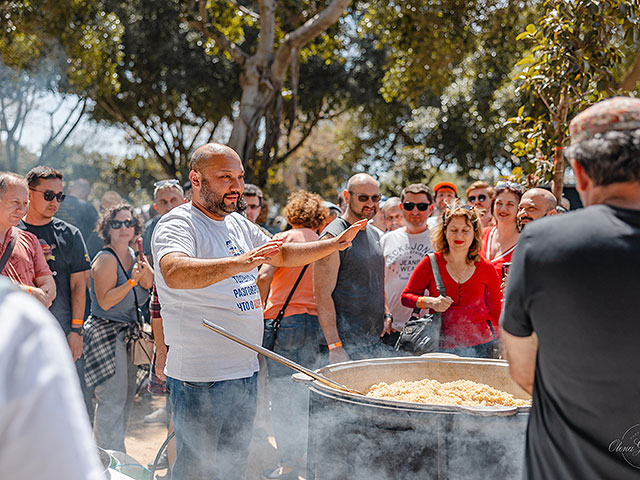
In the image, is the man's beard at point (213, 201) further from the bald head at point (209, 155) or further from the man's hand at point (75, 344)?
the man's hand at point (75, 344)

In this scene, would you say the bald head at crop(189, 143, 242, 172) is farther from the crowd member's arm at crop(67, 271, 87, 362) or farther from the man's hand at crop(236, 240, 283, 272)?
the crowd member's arm at crop(67, 271, 87, 362)

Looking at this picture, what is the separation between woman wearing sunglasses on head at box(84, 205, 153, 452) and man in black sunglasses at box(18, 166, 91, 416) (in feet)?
0.43

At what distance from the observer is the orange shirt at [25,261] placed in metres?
3.50

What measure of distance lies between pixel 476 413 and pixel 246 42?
14.7m

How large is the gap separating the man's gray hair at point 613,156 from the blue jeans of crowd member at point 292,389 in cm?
323

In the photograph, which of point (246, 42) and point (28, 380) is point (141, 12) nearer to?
point (246, 42)

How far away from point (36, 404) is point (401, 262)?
4.46 meters

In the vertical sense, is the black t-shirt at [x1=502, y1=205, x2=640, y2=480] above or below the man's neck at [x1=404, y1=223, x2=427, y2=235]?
below

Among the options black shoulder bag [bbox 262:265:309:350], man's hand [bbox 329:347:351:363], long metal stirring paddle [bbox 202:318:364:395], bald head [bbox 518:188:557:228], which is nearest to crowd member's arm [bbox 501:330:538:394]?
long metal stirring paddle [bbox 202:318:364:395]

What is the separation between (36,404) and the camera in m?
0.82

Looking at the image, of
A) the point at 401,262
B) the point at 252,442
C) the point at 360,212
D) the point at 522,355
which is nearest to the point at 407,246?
the point at 401,262

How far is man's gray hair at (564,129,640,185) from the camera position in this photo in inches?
Answer: 61.2

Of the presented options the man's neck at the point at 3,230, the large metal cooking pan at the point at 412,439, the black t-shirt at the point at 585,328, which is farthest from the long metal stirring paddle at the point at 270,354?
the man's neck at the point at 3,230

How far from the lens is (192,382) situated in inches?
118
